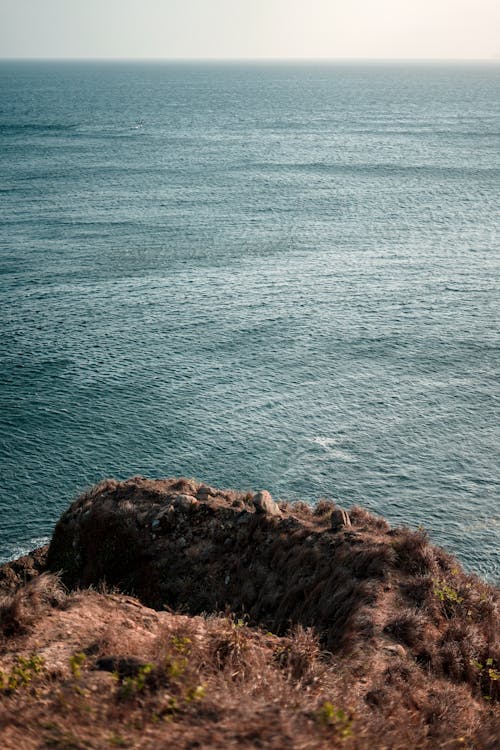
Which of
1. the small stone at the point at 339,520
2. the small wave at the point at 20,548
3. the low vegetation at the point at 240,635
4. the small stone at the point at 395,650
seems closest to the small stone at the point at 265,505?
the low vegetation at the point at 240,635

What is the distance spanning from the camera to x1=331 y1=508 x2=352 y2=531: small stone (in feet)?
107

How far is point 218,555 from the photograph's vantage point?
33.0 metres

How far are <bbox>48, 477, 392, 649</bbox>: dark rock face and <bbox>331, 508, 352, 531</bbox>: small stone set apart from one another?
0.47 meters

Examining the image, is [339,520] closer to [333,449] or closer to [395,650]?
[395,650]

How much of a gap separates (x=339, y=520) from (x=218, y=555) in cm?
560

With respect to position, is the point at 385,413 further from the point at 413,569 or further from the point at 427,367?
the point at 413,569

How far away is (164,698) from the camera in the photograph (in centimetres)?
1502

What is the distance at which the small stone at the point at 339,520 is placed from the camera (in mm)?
32469

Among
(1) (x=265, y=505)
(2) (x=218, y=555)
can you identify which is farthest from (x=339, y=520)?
(2) (x=218, y=555)

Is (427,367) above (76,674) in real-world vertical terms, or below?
below

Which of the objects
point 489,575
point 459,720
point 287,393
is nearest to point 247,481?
point 287,393

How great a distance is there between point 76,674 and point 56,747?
2.11m

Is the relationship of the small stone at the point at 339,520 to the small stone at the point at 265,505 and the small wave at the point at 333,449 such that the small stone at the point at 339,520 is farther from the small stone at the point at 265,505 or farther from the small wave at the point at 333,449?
the small wave at the point at 333,449

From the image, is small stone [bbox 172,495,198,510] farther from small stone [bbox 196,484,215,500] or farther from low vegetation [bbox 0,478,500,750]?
small stone [bbox 196,484,215,500]
